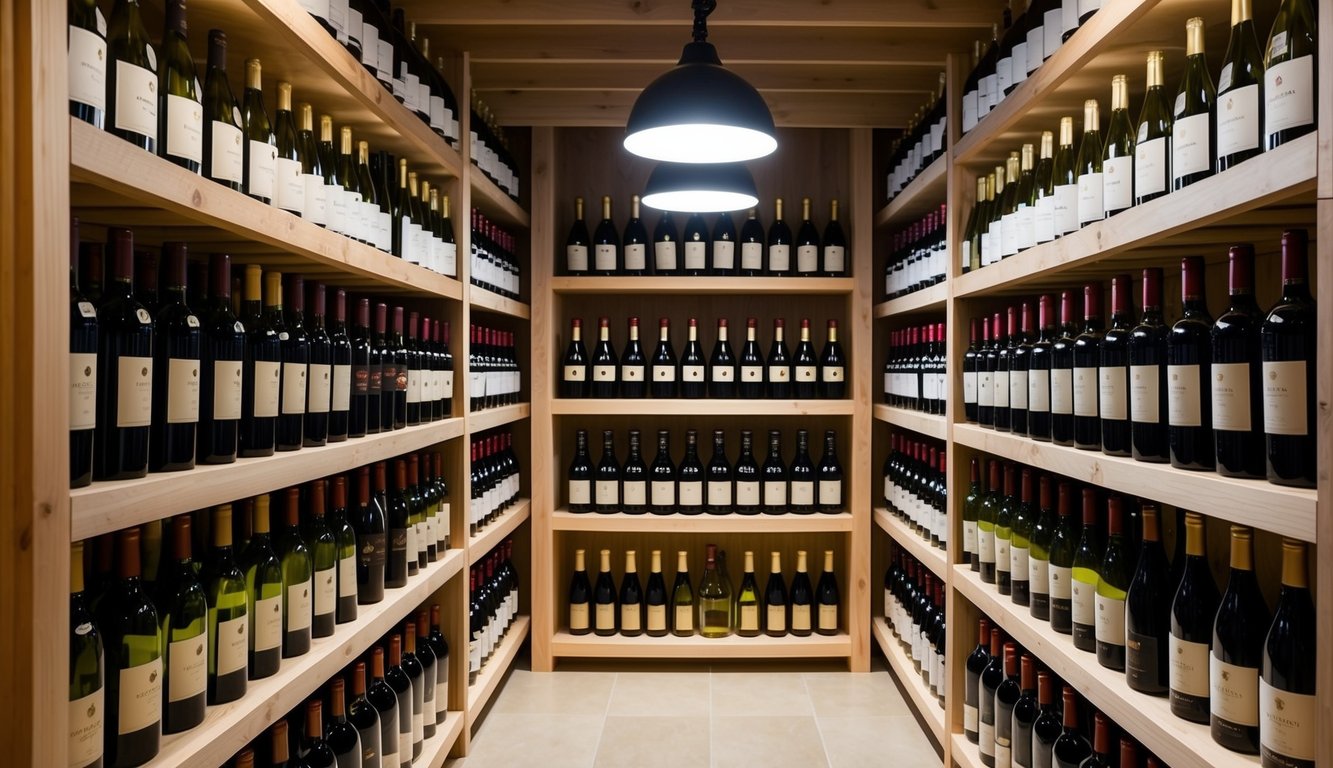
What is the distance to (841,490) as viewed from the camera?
3725 mm

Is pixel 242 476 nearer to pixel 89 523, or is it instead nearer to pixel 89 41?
pixel 89 523

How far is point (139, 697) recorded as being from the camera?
122 cm

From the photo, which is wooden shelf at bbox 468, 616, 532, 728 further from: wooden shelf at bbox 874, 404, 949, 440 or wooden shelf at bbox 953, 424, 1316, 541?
wooden shelf at bbox 953, 424, 1316, 541

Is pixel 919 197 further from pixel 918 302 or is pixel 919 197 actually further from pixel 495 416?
pixel 495 416

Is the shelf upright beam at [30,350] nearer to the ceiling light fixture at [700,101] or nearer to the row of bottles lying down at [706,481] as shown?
the ceiling light fixture at [700,101]

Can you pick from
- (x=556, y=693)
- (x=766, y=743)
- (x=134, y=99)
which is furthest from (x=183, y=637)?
(x=556, y=693)

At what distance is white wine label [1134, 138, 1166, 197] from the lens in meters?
1.43

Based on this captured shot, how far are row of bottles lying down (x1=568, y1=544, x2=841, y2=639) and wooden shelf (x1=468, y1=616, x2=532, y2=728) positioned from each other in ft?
0.72

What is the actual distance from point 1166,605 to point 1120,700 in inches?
9.3

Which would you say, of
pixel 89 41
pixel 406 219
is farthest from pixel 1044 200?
pixel 89 41

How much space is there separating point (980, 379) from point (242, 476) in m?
1.86

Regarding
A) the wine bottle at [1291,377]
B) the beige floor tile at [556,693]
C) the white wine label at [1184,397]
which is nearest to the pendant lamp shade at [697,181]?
the white wine label at [1184,397]

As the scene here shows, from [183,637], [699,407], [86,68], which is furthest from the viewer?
[699,407]

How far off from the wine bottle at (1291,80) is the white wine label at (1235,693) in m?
0.76
